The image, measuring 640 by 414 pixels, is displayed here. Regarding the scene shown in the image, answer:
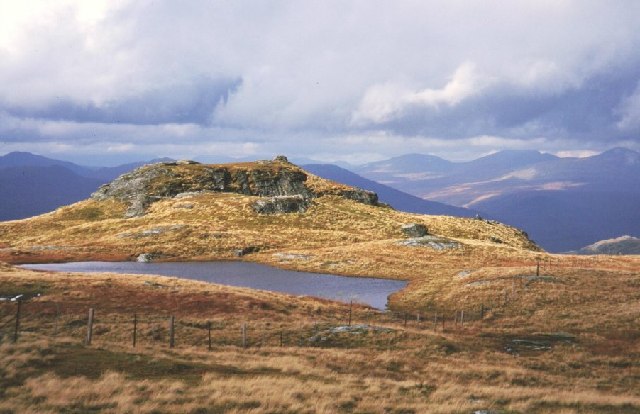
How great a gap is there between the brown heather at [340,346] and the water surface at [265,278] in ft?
15.9

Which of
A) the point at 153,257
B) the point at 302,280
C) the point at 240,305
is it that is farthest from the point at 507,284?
the point at 153,257

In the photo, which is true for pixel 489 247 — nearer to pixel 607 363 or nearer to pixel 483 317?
pixel 483 317

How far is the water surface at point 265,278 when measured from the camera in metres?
78.1

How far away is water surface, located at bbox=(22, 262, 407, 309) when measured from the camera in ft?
256

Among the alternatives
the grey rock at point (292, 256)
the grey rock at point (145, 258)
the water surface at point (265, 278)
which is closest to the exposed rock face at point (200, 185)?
the grey rock at point (145, 258)

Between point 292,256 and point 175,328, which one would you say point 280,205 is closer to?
point 292,256

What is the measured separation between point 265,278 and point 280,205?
2969 inches

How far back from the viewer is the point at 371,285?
86.0 m

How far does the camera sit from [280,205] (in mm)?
164500

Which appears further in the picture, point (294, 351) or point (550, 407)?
point (294, 351)

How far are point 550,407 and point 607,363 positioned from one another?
59.0ft

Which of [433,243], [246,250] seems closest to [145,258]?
[246,250]

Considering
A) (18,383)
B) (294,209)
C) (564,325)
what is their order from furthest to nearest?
(294,209), (564,325), (18,383)

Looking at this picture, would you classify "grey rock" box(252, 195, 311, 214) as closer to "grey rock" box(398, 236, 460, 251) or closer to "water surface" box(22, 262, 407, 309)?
"grey rock" box(398, 236, 460, 251)
